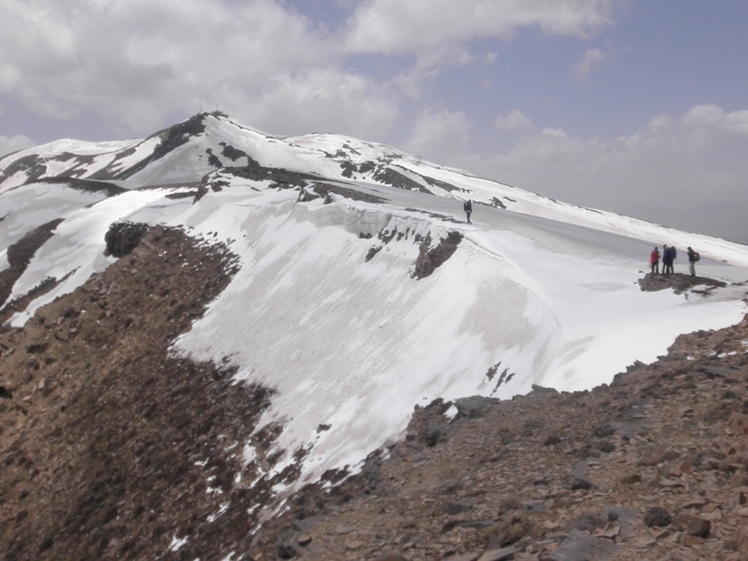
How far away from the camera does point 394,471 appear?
39.2 ft

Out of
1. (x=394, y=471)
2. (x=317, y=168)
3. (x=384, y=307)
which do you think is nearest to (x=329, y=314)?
(x=384, y=307)

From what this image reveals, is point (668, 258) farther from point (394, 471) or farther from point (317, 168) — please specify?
point (317, 168)

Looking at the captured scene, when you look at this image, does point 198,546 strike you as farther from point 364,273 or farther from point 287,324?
point 364,273

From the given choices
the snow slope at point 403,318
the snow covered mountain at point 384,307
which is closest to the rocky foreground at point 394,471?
the snow covered mountain at point 384,307

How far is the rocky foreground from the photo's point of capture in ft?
23.1

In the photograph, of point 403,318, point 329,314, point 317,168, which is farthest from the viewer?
point 317,168

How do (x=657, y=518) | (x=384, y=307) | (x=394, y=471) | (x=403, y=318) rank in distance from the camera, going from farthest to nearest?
(x=384, y=307) → (x=403, y=318) → (x=394, y=471) → (x=657, y=518)

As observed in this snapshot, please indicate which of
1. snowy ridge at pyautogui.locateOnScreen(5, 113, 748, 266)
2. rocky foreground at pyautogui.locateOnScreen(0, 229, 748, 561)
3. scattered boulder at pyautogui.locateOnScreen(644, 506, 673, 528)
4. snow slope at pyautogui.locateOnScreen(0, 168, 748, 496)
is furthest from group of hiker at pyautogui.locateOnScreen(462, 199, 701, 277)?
snowy ridge at pyautogui.locateOnScreen(5, 113, 748, 266)

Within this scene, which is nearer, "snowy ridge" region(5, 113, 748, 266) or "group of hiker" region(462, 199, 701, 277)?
"group of hiker" region(462, 199, 701, 277)

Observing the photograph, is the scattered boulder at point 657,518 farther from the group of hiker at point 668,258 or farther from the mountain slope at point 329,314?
the group of hiker at point 668,258

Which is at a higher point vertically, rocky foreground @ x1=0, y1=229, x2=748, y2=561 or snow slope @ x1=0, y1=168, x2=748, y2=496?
snow slope @ x1=0, y1=168, x2=748, y2=496

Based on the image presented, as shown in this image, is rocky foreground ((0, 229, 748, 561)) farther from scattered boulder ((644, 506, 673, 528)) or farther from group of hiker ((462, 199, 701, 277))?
group of hiker ((462, 199, 701, 277))

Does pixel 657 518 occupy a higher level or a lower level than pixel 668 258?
lower

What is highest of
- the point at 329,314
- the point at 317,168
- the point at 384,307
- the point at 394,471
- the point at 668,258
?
the point at 317,168
